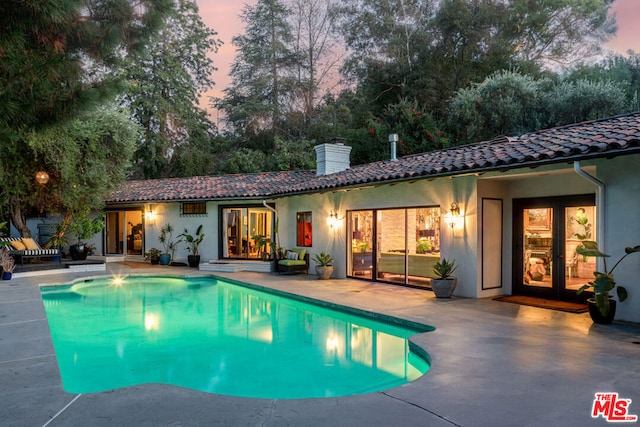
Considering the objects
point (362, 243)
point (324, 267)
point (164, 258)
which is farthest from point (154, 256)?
point (362, 243)

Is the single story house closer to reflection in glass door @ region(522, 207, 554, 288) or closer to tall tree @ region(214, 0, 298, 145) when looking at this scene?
reflection in glass door @ region(522, 207, 554, 288)

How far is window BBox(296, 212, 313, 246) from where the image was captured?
1453 cm

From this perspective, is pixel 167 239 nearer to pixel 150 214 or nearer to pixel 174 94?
pixel 150 214

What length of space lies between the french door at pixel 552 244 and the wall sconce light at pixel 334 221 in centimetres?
493

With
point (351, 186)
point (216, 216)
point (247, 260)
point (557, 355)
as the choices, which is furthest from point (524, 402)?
point (216, 216)

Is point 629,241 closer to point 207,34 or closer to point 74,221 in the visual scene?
point 74,221

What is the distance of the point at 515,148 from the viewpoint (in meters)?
9.04

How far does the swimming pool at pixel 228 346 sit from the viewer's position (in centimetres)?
537

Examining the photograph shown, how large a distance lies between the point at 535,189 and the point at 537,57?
1772 centimetres

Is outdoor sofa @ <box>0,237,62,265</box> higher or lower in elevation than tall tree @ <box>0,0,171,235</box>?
lower

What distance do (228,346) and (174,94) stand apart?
2425 cm

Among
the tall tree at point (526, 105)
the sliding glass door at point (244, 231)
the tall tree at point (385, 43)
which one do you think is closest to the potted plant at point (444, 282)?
the sliding glass door at point (244, 231)

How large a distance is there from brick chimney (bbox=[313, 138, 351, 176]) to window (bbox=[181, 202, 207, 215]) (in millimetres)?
4608

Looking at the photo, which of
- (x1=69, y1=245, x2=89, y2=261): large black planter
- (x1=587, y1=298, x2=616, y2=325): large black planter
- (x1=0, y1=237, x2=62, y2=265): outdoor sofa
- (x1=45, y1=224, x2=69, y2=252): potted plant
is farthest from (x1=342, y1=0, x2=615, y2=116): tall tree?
(x1=0, y1=237, x2=62, y2=265): outdoor sofa
